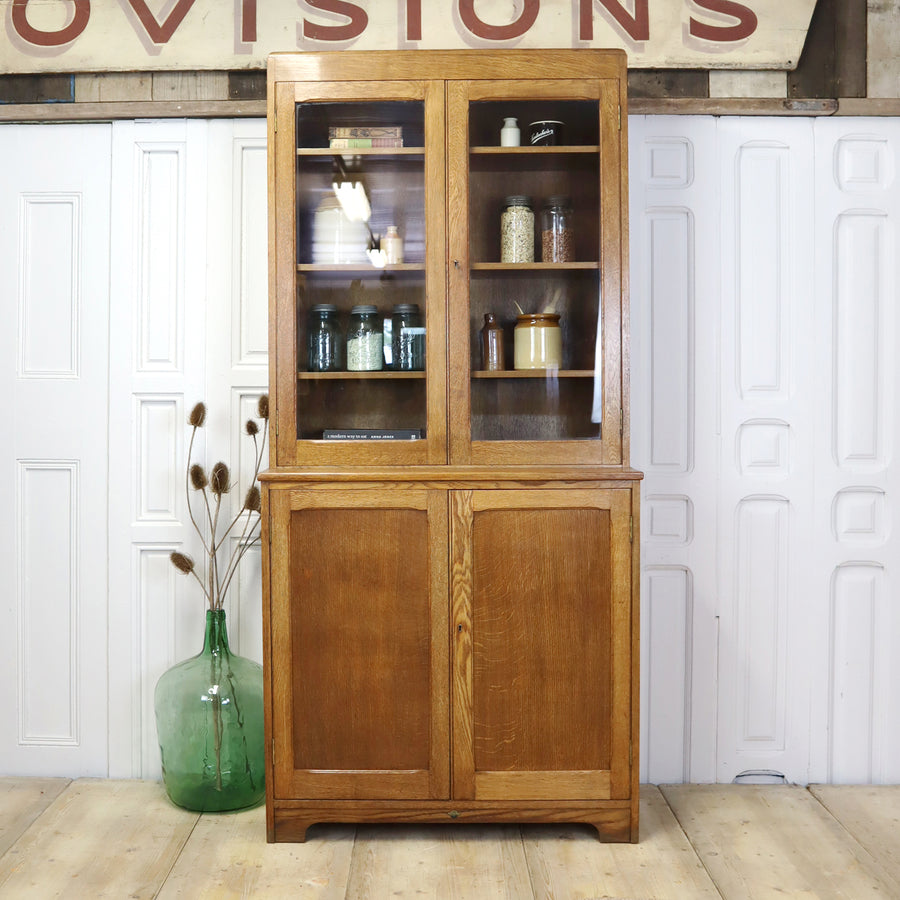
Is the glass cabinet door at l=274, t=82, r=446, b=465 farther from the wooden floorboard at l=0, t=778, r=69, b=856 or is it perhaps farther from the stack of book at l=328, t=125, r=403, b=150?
the wooden floorboard at l=0, t=778, r=69, b=856

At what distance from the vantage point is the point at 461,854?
7.21ft

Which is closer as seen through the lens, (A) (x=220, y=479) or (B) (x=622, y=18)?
(A) (x=220, y=479)

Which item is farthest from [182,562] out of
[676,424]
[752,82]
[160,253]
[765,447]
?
[752,82]

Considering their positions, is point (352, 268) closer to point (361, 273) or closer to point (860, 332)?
point (361, 273)

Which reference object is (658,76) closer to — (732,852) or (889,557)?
(889,557)

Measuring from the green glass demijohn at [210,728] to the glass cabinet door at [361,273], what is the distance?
0.66m

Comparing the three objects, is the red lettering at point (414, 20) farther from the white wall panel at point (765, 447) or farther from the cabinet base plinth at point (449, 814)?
the cabinet base plinth at point (449, 814)

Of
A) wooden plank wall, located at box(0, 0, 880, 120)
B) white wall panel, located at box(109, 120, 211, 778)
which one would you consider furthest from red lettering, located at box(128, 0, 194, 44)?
white wall panel, located at box(109, 120, 211, 778)

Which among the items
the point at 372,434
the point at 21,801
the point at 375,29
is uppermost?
the point at 375,29

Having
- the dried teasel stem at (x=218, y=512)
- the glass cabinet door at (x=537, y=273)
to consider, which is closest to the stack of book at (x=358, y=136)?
the glass cabinet door at (x=537, y=273)

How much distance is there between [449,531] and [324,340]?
1.87 feet

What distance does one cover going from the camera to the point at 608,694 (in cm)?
222

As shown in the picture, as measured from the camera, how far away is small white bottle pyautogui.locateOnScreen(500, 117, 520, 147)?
2.25 meters

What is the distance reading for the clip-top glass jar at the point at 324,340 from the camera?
226 cm
